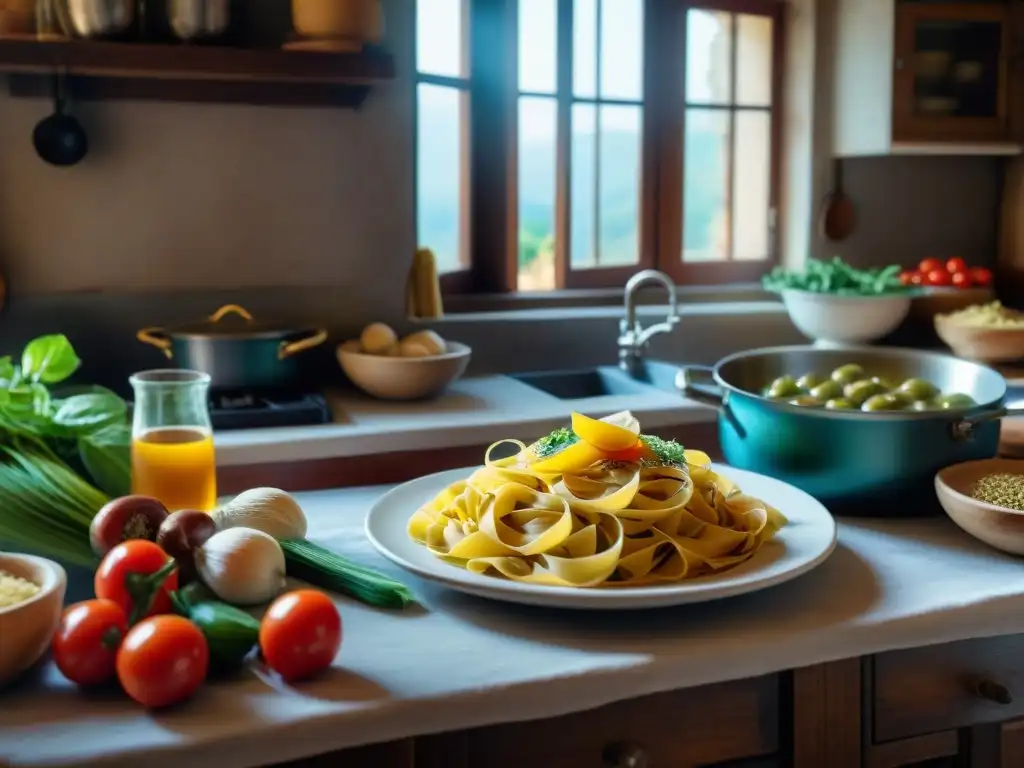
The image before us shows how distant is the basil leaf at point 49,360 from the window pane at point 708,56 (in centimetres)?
221

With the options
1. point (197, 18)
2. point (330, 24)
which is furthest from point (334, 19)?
point (197, 18)

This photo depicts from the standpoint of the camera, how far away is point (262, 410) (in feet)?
8.00

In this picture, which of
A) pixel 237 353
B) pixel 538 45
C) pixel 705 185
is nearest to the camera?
pixel 237 353

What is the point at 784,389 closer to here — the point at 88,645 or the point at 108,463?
the point at 108,463

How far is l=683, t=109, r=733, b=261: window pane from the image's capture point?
3604mm

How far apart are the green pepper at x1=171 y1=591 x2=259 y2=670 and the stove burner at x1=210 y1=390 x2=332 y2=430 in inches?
54.4

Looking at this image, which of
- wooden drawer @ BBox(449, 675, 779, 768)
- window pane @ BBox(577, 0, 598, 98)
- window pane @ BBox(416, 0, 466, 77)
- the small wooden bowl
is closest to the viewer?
wooden drawer @ BBox(449, 675, 779, 768)

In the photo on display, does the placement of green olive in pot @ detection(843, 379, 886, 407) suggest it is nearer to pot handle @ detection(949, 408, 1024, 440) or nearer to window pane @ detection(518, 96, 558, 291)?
pot handle @ detection(949, 408, 1024, 440)

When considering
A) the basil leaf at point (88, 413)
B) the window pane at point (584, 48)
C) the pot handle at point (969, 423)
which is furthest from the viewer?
the window pane at point (584, 48)

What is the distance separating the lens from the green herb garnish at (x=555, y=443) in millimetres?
1288

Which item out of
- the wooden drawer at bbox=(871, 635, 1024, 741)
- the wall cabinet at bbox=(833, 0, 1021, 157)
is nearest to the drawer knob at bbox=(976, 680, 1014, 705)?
the wooden drawer at bbox=(871, 635, 1024, 741)

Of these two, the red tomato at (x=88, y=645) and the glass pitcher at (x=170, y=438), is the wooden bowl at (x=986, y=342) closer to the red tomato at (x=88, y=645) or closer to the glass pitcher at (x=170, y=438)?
the glass pitcher at (x=170, y=438)

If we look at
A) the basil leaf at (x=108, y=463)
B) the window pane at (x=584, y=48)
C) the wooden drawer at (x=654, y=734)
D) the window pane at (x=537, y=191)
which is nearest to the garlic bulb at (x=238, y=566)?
the wooden drawer at (x=654, y=734)

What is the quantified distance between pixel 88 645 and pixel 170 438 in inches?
18.8
